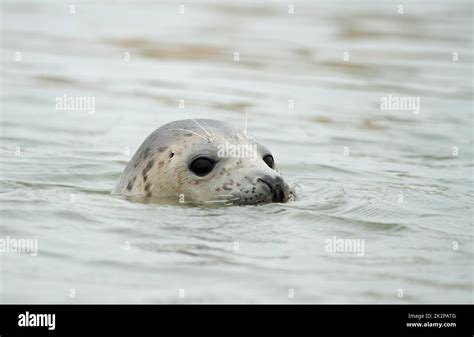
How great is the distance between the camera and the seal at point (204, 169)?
760 cm

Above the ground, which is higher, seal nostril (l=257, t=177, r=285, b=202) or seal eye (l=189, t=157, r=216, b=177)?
seal eye (l=189, t=157, r=216, b=177)

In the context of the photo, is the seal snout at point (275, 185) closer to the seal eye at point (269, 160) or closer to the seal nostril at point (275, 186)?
the seal nostril at point (275, 186)

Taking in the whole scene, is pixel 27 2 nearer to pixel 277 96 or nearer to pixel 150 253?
pixel 277 96

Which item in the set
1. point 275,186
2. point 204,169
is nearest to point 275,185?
point 275,186

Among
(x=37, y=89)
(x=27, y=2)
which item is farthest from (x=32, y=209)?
(x=27, y=2)

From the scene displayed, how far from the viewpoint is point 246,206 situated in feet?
24.8

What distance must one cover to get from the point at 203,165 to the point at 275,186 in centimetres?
61

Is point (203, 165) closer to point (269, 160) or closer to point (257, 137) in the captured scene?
point (269, 160)

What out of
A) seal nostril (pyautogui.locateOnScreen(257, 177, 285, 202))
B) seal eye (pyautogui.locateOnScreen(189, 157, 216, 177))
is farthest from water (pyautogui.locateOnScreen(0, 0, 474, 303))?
seal eye (pyautogui.locateOnScreen(189, 157, 216, 177))

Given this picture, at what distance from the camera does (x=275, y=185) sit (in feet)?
24.7

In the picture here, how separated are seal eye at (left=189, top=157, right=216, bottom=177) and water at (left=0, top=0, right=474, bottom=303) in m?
0.39

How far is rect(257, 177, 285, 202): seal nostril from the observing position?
7527 millimetres

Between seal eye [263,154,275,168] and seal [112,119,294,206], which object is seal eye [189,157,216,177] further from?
seal eye [263,154,275,168]

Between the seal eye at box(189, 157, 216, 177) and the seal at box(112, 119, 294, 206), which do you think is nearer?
the seal at box(112, 119, 294, 206)
